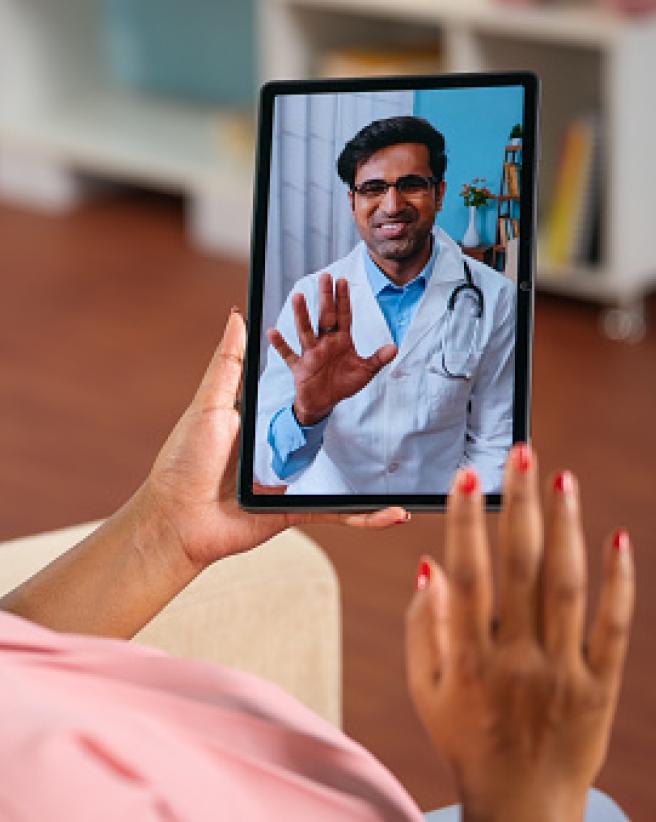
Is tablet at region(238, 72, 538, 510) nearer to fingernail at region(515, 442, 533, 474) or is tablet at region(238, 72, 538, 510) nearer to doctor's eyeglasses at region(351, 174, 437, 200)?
doctor's eyeglasses at region(351, 174, 437, 200)

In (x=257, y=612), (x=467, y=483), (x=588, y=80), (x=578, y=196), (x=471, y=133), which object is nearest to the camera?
(x=467, y=483)

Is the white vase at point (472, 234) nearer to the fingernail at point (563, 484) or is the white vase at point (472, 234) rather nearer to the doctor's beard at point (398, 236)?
the doctor's beard at point (398, 236)

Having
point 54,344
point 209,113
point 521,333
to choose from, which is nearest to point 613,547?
point 521,333

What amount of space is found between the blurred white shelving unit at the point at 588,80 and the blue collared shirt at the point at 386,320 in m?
2.07

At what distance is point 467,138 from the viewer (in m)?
1.11

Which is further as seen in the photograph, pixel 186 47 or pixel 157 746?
pixel 186 47

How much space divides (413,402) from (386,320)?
0.06 meters

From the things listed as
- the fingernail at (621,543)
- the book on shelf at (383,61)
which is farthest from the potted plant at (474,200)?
the book on shelf at (383,61)

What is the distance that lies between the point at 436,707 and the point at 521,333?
0.35 metres

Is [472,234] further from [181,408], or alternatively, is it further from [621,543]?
[181,408]

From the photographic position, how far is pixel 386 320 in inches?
44.6

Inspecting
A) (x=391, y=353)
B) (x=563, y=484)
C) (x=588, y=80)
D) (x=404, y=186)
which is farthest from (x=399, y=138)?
(x=588, y=80)

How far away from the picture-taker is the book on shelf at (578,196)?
3.26 metres

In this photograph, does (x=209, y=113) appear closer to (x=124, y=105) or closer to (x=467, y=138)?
(x=124, y=105)
